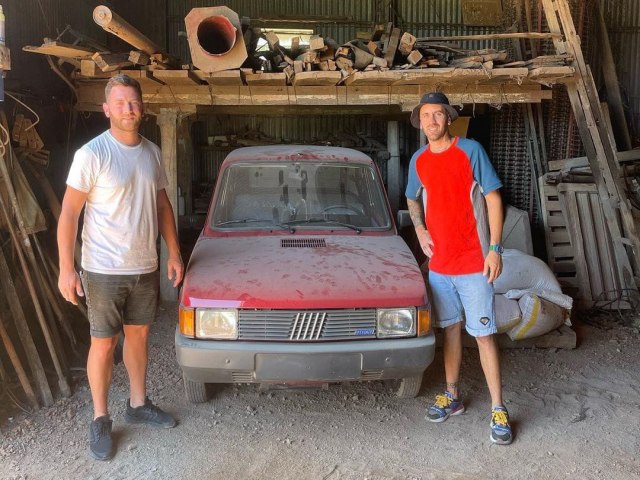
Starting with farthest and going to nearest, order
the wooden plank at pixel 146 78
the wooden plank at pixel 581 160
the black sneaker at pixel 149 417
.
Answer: the wooden plank at pixel 581 160 < the wooden plank at pixel 146 78 < the black sneaker at pixel 149 417

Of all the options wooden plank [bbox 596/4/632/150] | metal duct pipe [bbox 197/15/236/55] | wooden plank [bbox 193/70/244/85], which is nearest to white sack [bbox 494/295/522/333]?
wooden plank [bbox 193/70/244/85]

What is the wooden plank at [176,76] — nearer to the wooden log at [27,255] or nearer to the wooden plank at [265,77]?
the wooden plank at [265,77]

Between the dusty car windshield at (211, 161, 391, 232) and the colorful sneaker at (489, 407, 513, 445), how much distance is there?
1546 mm

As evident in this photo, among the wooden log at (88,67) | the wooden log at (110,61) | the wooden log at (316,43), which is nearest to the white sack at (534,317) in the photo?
the wooden log at (316,43)

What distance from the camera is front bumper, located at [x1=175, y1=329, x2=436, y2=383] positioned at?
3244mm

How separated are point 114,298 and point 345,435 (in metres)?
1.71

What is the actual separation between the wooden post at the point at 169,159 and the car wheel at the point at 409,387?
10.5ft

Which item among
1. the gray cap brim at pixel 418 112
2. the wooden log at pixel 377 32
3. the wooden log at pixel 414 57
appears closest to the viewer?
the gray cap brim at pixel 418 112

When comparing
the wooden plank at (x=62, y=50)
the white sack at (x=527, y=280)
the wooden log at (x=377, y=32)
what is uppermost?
the wooden log at (x=377, y=32)

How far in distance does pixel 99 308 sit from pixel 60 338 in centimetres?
171

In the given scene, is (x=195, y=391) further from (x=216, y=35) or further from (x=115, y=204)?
(x=216, y=35)

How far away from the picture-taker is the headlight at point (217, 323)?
3.29 m

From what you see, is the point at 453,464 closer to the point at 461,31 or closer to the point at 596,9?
the point at 596,9

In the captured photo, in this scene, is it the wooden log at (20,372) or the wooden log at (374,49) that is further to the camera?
the wooden log at (374,49)
